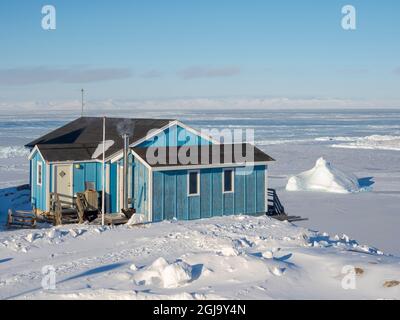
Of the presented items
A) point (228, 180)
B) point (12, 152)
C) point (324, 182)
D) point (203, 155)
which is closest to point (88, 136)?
point (203, 155)

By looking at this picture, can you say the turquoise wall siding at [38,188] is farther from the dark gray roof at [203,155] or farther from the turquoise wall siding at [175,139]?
the turquoise wall siding at [175,139]

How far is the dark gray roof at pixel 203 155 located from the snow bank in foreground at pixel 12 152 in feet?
107

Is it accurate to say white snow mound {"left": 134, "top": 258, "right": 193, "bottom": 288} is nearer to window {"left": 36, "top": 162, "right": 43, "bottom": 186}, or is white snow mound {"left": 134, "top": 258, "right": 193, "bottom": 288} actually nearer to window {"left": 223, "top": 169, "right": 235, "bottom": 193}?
window {"left": 223, "top": 169, "right": 235, "bottom": 193}

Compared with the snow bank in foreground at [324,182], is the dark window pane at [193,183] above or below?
above

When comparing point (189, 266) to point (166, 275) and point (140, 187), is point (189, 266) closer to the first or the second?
point (166, 275)

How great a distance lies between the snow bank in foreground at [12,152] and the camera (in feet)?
173

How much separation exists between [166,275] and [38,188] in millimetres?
13683

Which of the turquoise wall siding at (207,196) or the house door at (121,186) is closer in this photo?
the turquoise wall siding at (207,196)

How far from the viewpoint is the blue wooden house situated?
20.9 meters

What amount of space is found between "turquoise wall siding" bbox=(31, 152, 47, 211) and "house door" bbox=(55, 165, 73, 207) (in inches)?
22.6

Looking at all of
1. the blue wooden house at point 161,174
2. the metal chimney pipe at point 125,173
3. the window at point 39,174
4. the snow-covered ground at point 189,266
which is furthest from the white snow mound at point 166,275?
the window at point 39,174

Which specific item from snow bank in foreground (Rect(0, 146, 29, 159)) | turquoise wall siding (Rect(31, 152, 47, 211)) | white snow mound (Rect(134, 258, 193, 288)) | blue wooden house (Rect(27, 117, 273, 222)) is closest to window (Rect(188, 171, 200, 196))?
blue wooden house (Rect(27, 117, 273, 222))

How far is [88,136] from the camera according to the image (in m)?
25.7

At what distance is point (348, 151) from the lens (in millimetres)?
59938
